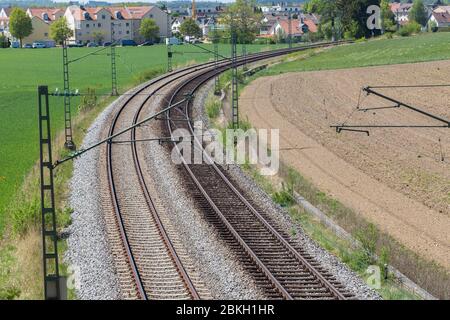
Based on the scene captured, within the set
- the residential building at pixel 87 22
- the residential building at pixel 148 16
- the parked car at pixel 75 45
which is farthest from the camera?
the residential building at pixel 87 22

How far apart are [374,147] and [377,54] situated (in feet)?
176

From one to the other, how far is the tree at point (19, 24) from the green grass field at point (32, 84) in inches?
1013

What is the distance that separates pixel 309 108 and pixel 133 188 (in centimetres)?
2499

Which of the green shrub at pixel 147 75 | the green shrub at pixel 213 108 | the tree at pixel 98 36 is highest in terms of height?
the tree at pixel 98 36

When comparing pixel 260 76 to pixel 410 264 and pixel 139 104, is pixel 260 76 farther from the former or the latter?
pixel 410 264

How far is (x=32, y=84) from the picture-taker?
7712cm

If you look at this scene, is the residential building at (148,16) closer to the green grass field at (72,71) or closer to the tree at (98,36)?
the tree at (98,36)

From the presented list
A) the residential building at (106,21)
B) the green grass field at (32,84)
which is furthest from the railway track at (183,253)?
the residential building at (106,21)

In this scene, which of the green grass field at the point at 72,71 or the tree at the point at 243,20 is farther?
the tree at the point at 243,20

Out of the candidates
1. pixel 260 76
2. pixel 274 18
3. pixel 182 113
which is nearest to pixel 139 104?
pixel 182 113

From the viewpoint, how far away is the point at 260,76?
245 ft

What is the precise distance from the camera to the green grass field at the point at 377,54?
79.6 metres

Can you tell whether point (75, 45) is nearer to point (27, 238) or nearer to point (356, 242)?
point (27, 238)

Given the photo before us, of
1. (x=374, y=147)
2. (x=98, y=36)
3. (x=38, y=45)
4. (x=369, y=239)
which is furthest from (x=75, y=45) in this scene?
(x=369, y=239)
